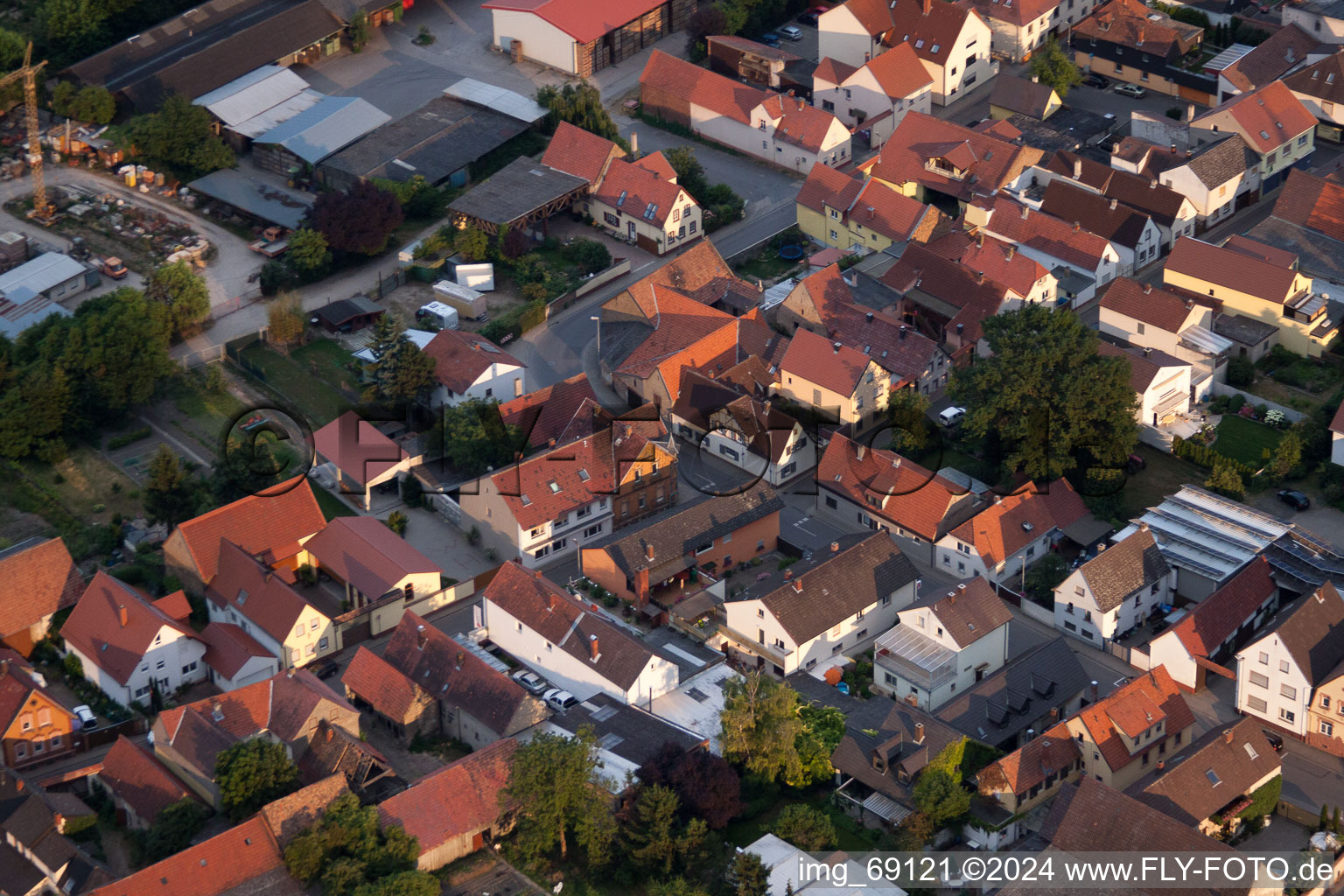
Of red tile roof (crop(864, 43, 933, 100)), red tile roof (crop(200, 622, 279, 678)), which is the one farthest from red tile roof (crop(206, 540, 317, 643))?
red tile roof (crop(864, 43, 933, 100))

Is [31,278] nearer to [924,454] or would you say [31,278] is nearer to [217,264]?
[217,264]

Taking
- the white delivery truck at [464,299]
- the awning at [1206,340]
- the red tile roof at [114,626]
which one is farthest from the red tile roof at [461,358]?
the awning at [1206,340]

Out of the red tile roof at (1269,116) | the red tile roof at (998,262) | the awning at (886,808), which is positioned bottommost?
the awning at (886,808)

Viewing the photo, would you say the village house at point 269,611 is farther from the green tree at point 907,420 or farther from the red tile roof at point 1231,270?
the red tile roof at point 1231,270

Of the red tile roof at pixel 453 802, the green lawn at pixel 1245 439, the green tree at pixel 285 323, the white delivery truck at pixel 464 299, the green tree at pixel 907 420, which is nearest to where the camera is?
the red tile roof at pixel 453 802

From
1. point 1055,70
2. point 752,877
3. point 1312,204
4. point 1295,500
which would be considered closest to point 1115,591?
point 1295,500

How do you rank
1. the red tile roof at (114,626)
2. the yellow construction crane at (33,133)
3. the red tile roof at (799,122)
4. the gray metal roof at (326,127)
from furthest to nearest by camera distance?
the gray metal roof at (326,127) → the red tile roof at (799,122) → the yellow construction crane at (33,133) → the red tile roof at (114,626)

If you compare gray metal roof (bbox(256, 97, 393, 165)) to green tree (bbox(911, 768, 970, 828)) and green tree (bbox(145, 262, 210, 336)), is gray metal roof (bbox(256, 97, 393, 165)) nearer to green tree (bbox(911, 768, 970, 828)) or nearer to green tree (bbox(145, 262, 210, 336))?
green tree (bbox(145, 262, 210, 336))
